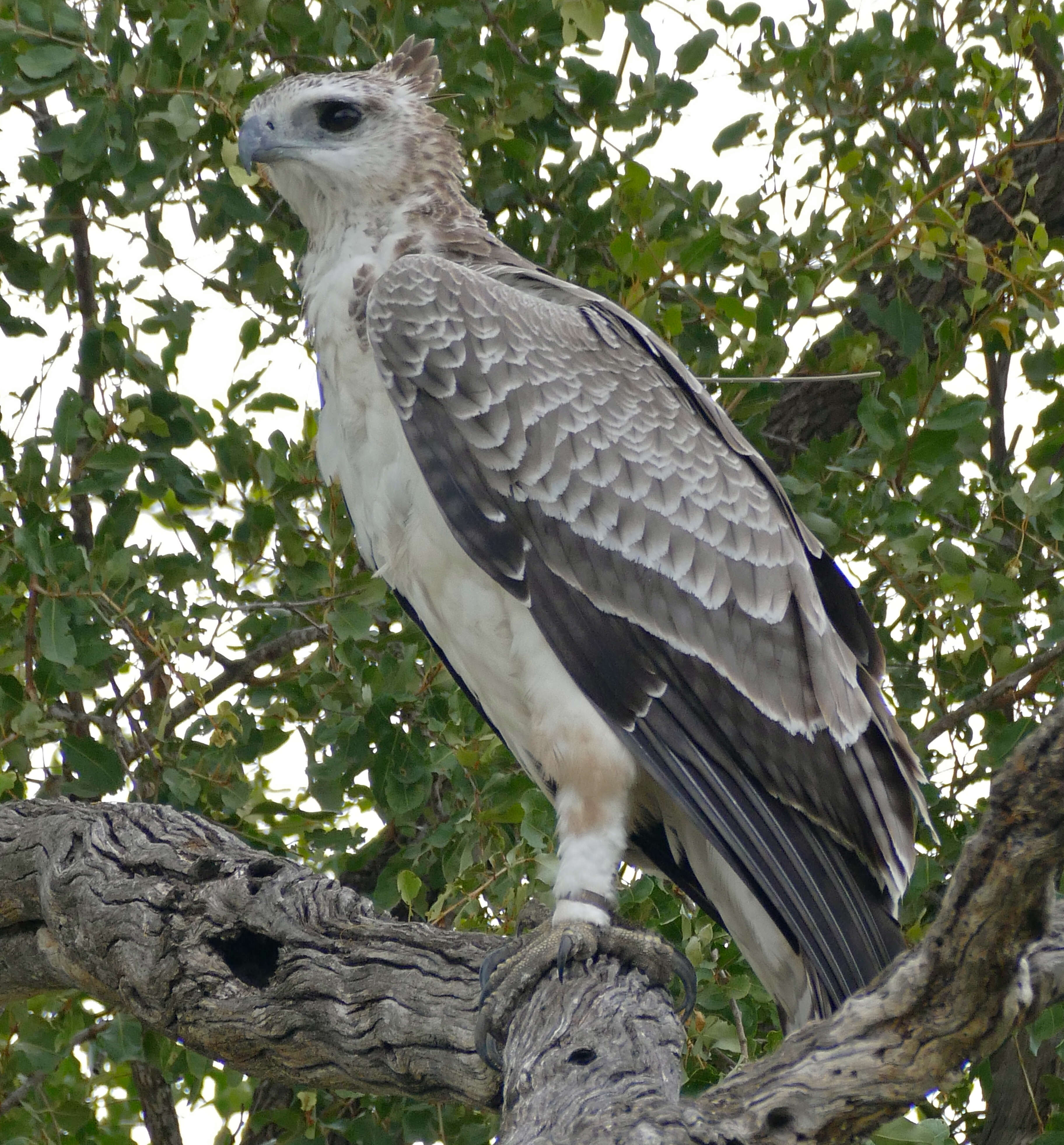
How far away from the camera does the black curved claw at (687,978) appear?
3189 mm

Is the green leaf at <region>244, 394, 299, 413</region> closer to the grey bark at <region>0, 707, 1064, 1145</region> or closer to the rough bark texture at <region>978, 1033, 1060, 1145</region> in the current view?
the grey bark at <region>0, 707, 1064, 1145</region>

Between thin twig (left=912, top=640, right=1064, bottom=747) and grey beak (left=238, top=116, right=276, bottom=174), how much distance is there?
2784 mm

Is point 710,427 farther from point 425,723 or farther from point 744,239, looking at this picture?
point 425,723

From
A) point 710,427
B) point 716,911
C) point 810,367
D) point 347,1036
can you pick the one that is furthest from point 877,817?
point 810,367

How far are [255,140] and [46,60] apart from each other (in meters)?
0.68

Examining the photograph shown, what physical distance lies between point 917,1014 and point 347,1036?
1411mm

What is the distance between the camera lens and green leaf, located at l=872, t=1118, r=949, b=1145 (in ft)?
10.1

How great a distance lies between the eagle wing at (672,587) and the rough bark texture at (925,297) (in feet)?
4.93

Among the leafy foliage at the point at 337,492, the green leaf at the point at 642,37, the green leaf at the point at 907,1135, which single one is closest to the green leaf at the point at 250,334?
the leafy foliage at the point at 337,492

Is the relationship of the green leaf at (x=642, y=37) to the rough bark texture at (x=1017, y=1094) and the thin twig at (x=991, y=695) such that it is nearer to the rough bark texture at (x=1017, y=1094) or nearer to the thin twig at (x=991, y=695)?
the thin twig at (x=991, y=695)

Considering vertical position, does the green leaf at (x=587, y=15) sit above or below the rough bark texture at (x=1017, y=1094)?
above

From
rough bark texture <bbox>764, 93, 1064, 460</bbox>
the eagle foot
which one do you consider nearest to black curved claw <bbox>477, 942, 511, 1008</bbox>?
the eagle foot

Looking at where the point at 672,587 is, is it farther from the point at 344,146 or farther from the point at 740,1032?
the point at 344,146

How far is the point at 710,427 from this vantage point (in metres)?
3.92
